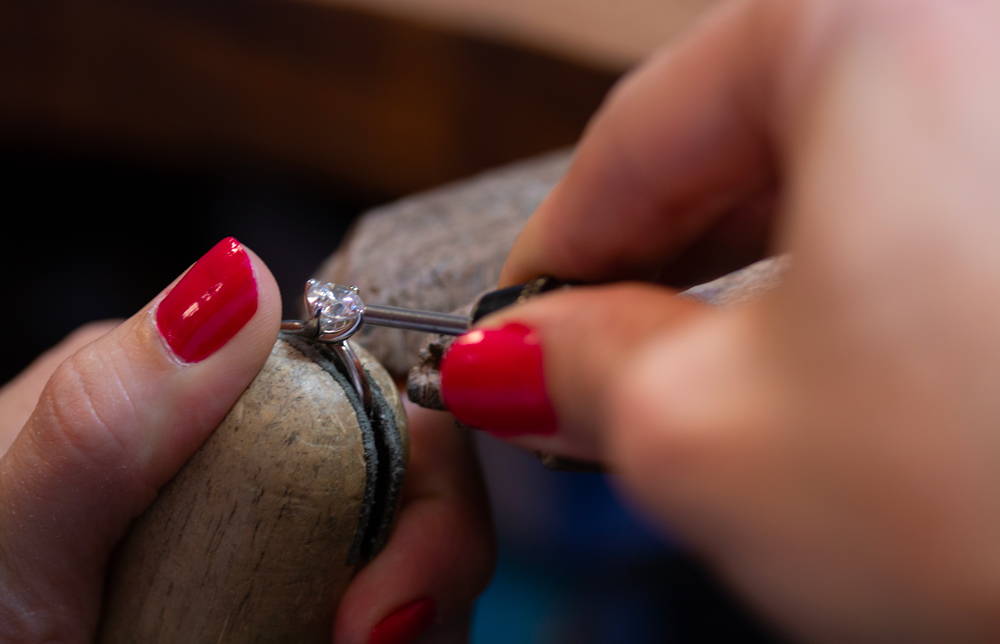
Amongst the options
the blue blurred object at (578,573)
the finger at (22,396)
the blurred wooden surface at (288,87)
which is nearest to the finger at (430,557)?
the finger at (22,396)

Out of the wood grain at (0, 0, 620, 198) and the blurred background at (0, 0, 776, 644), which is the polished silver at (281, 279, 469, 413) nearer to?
the blurred background at (0, 0, 776, 644)

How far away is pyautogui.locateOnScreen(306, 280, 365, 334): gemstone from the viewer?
2.10ft

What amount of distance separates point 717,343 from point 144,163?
1534mm

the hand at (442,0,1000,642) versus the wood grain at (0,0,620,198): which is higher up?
the wood grain at (0,0,620,198)

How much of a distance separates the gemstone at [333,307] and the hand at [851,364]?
22 centimetres

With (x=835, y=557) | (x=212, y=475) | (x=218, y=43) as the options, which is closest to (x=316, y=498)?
(x=212, y=475)

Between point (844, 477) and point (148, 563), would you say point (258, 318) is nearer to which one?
point (148, 563)

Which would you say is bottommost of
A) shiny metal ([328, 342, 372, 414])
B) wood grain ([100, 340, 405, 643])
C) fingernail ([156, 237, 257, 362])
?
wood grain ([100, 340, 405, 643])

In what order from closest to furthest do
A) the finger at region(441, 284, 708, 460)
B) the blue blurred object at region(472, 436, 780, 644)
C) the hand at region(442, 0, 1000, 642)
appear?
the hand at region(442, 0, 1000, 642) → the finger at region(441, 284, 708, 460) → the blue blurred object at region(472, 436, 780, 644)

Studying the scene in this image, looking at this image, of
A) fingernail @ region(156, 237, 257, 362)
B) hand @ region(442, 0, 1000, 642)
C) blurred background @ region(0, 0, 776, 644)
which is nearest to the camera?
hand @ region(442, 0, 1000, 642)

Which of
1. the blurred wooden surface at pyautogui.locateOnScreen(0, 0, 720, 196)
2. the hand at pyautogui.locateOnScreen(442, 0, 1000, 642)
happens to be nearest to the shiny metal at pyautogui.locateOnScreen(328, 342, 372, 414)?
the hand at pyautogui.locateOnScreen(442, 0, 1000, 642)

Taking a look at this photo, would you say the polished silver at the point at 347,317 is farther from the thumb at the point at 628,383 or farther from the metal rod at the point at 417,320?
the thumb at the point at 628,383

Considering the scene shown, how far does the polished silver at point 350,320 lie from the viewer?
0.64 metres

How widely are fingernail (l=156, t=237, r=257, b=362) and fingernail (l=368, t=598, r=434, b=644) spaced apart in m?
0.25
